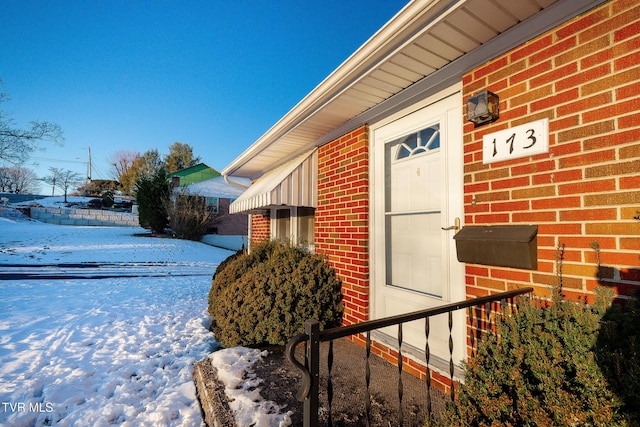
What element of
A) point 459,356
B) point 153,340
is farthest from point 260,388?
point 153,340

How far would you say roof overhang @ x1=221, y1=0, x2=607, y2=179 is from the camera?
1913mm

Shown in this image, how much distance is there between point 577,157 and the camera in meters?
1.79

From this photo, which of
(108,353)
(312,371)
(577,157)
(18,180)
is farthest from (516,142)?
(18,180)

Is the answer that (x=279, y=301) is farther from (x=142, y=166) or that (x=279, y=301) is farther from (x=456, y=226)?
(x=142, y=166)

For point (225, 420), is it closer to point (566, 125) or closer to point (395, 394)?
point (395, 394)

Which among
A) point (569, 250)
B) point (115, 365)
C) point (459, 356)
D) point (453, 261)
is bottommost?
point (115, 365)

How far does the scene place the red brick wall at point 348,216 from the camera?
3.52 meters

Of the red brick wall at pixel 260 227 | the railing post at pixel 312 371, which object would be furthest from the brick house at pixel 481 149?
the red brick wall at pixel 260 227

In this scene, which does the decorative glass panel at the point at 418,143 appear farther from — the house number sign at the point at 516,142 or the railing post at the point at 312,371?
the railing post at the point at 312,371

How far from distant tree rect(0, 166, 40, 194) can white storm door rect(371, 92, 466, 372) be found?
5570 centimetres

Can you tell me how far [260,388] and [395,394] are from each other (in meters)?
1.12

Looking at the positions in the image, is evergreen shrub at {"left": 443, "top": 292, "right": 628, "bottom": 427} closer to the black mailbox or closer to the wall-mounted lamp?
the black mailbox

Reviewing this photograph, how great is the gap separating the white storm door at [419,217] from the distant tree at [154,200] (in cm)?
1824

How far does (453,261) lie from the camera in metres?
2.56
